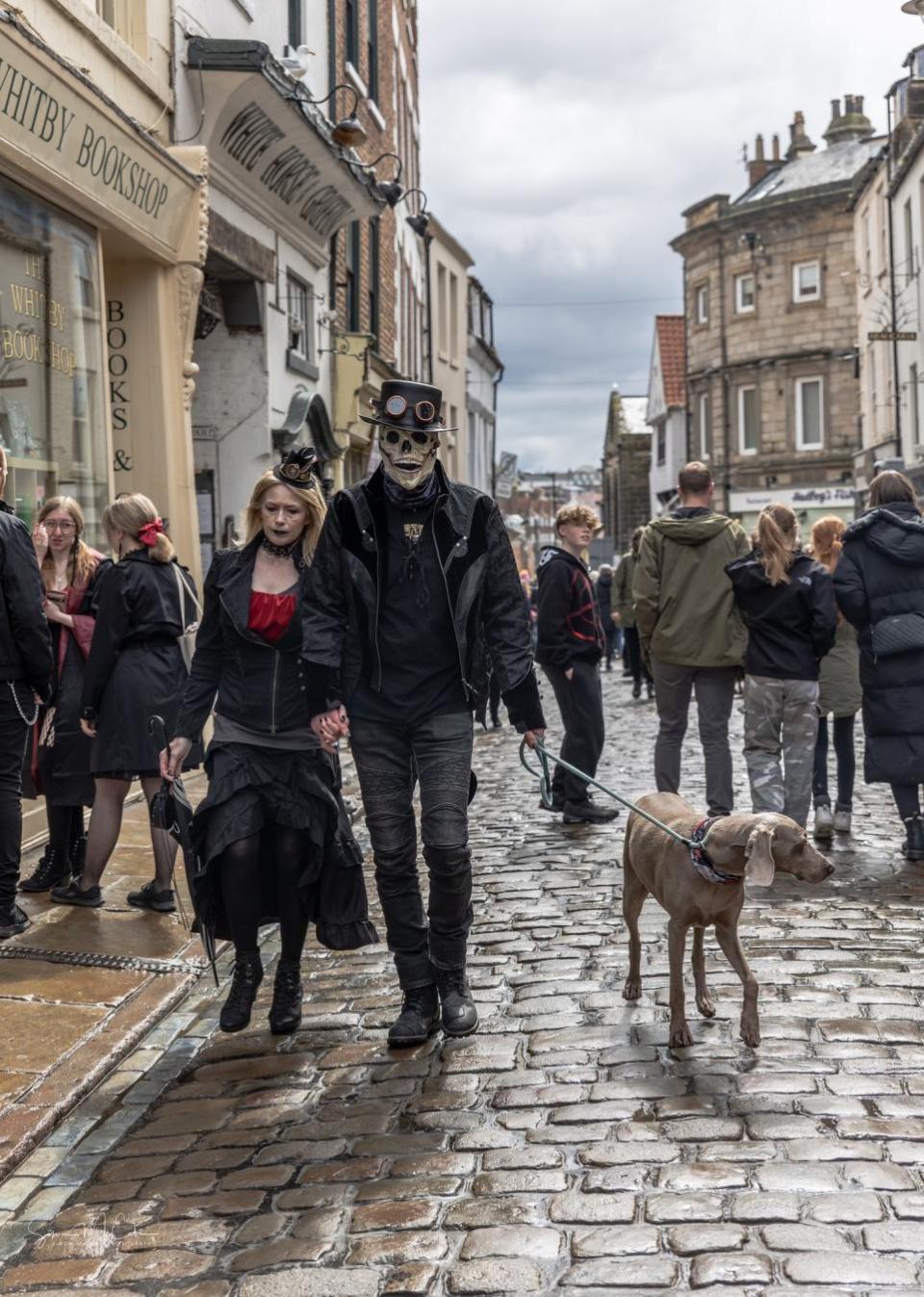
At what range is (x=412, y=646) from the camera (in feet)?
17.2

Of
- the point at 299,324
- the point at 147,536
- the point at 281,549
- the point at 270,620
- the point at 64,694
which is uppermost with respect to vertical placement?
the point at 299,324

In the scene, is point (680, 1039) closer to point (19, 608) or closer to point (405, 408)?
point (405, 408)

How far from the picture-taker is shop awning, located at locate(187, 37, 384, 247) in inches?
510

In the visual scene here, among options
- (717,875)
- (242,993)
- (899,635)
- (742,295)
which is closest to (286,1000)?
(242,993)

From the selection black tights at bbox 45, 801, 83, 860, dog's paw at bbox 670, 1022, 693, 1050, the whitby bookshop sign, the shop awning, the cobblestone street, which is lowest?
the cobblestone street

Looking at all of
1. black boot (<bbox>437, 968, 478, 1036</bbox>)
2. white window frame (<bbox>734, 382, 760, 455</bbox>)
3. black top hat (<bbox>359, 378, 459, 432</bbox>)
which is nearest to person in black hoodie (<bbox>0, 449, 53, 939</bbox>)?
black top hat (<bbox>359, 378, 459, 432</bbox>)

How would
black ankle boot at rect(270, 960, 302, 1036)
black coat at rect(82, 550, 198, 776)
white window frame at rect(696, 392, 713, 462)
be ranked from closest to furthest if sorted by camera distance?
black ankle boot at rect(270, 960, 302, 1036), black coat at rect(82, 550, 198, 776), white window frame at rect(696, 392, 713, 462)

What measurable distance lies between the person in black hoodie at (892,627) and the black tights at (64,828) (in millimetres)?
4048

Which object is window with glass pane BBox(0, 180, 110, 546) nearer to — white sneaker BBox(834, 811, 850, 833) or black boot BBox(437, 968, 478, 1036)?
white sneaker BBox(834, 811, 850, 833)

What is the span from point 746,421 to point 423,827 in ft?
155

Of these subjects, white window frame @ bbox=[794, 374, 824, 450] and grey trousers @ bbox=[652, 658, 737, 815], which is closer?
grey trousers @ bbox=[652, 658, 737, 815]

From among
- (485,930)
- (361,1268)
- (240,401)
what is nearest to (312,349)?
(240,401)

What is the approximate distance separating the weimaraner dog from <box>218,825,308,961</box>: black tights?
4.02 feet

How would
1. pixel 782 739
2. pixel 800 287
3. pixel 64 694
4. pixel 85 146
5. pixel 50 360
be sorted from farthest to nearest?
pixel 800 287 < pixel 50 360 < pixel 85 146 < pixel 782 739 < pixel 64 694
